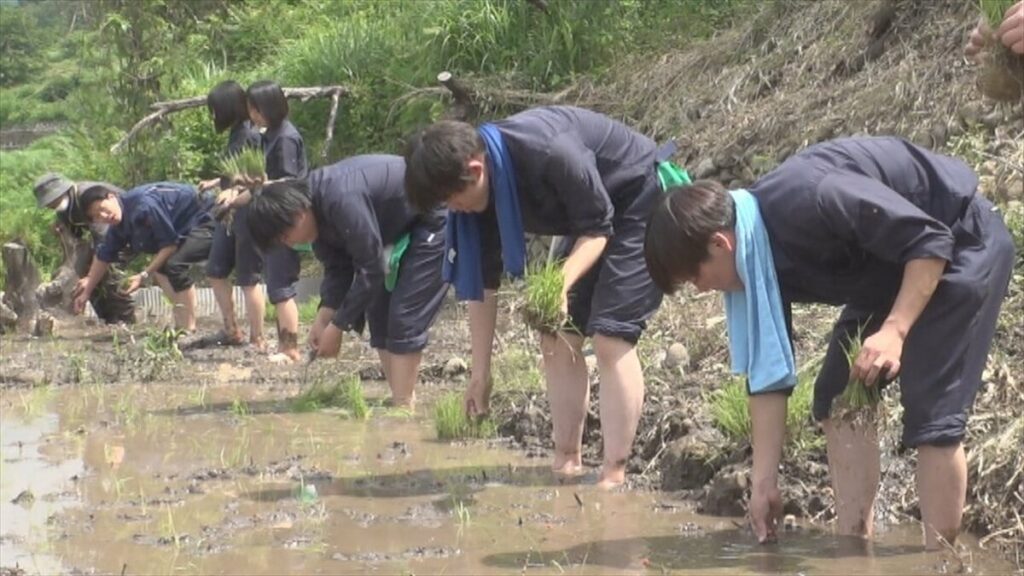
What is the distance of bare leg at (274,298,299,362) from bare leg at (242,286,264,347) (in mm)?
409

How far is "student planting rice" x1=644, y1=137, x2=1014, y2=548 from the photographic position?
4.19 metres

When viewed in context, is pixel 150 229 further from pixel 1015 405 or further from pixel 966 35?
pixel 1015 405

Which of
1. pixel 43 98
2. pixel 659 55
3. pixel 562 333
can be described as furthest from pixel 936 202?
pixel 43 98

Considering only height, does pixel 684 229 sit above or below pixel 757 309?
above

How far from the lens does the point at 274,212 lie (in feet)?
22.4

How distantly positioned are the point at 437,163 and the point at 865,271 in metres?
1.63

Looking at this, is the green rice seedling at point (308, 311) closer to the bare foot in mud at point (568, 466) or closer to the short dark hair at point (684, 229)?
the bare foot in mud at point (568, 466)

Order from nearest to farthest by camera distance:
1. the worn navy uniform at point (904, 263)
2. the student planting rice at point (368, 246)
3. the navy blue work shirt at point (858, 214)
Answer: the navy blue work shirt at point (858, 214) → the worn navy uniform at point (904, 263) → the student planting rice at point (368, 246)

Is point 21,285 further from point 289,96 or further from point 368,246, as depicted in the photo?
point 368,246

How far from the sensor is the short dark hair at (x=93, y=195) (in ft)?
36.2

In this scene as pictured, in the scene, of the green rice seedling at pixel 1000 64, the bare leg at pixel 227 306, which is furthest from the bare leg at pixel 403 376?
the green rice seedling at pixel 1000 64

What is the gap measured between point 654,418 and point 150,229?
213 inches

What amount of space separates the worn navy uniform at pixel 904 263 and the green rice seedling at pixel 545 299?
123 centimetres

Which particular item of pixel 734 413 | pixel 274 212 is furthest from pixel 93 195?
pixel 734 413
